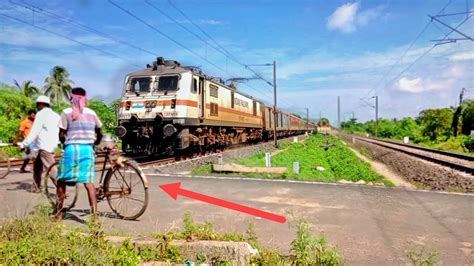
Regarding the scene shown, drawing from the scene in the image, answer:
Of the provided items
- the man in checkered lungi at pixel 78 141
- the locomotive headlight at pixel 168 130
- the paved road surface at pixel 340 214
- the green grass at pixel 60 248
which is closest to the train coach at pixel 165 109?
the locomotive headlight at pixel 168 130

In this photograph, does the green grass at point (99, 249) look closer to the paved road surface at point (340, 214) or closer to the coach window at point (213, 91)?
the paved road surface at point (340, 214)

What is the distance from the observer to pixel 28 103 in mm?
31812

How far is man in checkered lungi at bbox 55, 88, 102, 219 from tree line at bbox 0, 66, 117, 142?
23.9 ft

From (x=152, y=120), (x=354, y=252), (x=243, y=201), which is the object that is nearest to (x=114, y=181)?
(x=243, y=201)

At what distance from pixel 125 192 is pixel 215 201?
211 centimetres

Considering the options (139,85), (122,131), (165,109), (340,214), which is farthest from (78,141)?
(139,85)

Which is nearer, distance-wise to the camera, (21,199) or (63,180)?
(63,180)

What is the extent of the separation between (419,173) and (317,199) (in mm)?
14486

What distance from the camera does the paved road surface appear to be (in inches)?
191

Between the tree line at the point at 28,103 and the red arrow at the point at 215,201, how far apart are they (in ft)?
16.0

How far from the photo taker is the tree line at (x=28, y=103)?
23.9 m

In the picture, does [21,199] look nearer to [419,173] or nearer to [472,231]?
[472,231]

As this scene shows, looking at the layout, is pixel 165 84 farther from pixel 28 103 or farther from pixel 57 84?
pixel 57 84

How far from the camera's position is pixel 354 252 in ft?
Answer: 15.0
